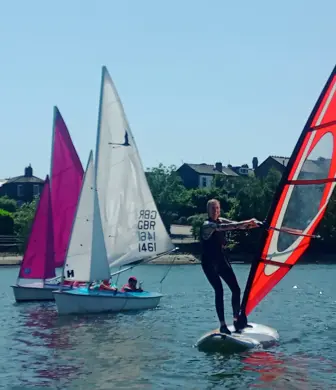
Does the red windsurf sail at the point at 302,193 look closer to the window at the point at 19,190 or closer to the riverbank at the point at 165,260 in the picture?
the riverbank at the point at 165,260

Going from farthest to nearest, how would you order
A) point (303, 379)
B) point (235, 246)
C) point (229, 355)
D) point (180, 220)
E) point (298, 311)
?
Result: point (180, 220) → point (235, 246) → point (298, 311) → point (229, 355) → point (303, 379)

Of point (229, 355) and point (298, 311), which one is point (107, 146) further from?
point (229, 355)

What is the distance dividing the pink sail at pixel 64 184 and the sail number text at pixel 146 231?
4.18m

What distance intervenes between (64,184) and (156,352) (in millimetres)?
14039

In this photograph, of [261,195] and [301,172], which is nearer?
[301,172]

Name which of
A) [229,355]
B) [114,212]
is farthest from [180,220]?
[229,355]

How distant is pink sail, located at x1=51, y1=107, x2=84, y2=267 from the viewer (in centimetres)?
2698

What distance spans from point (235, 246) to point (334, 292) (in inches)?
1242

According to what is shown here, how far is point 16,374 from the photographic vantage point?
39.4ft

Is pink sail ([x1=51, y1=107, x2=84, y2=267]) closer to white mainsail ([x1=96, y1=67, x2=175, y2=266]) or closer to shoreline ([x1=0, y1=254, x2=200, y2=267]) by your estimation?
white mainsail ([x1=96, y1=67, x2=175, y2=266])

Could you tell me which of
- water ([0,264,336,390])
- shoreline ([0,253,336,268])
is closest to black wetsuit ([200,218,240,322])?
water ([0,264,336,390])

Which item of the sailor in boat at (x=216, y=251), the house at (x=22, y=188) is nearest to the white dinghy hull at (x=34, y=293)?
the sailor in boat at (x=216, y=251)

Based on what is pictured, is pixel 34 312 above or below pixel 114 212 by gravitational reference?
below

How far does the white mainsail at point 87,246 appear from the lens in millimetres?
21734
